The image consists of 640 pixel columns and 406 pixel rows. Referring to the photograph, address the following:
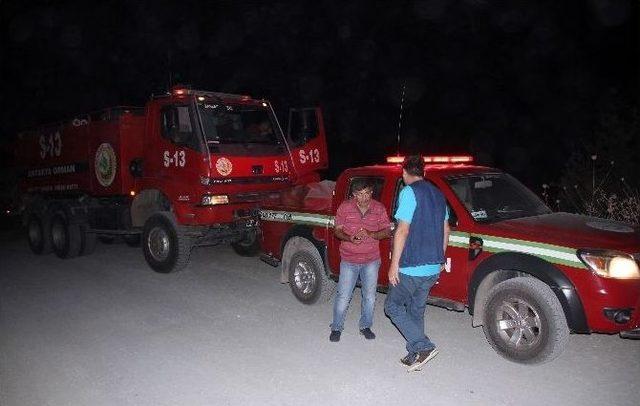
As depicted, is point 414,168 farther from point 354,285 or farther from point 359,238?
point 354,285

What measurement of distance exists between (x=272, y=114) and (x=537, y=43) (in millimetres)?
16795

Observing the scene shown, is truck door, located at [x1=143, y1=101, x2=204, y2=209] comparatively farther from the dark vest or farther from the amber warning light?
the dark vest

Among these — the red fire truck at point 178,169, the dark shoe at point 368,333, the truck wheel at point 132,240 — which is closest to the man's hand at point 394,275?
the dark shoe at point 368,333

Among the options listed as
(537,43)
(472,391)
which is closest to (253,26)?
(537,43)

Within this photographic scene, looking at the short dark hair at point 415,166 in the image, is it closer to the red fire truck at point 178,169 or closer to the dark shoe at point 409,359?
the dark shoe at point 409,359

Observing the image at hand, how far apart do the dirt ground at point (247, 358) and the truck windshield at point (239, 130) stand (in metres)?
2.30

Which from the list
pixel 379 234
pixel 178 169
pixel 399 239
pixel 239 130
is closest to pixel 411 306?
pixel 399 239

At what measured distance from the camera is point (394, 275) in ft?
15.6

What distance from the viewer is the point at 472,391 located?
14.5 ft

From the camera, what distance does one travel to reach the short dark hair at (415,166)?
4.65m

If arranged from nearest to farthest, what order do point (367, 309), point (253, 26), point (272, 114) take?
point (367, 309) → point (272, 114) → point (253, 26)

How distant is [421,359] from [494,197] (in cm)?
201

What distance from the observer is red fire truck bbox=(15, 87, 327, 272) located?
28.2 feet

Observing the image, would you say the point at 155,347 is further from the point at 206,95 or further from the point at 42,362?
the point at 206,95
